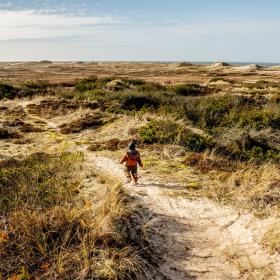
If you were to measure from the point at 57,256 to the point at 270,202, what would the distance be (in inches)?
200

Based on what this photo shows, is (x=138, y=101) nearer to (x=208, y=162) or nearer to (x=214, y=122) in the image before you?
(x=214, y=122)

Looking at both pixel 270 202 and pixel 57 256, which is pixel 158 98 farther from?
pixel 57 256

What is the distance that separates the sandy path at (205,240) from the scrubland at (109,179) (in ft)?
0.65

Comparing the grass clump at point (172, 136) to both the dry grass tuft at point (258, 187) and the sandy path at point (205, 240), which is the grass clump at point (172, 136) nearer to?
the dry grass tuft at point (258, 187)

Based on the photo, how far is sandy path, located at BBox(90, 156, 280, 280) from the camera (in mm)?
6449

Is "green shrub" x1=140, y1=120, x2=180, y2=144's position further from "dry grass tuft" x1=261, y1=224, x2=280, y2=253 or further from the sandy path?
"dry grass tuft" x1=261, y1=224, x2=280, y2=253

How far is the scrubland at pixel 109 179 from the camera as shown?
6.07 metres

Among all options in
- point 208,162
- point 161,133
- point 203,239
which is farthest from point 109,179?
point 161,133

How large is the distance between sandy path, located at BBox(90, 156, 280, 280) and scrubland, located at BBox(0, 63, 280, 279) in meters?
0.20

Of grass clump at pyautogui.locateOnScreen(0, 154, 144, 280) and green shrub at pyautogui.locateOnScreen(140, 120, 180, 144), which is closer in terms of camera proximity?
grass clump at pyautogui.locateOnScreen(0, 154, 144, 280)

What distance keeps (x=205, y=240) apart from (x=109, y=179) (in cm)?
353

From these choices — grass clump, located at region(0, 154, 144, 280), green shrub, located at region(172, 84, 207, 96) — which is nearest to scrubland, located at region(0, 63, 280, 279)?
grass clump, located at region(0, 154, 144, 280)

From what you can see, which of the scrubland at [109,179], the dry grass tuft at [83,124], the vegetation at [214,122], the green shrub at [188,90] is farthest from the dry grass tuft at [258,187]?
the green shrub at [188,90]

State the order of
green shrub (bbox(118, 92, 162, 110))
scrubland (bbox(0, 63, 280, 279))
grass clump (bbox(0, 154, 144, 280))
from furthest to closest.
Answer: green shrub (bbox(118, 92, 162, 110))
scrubland (bbox(0, 63, 280, 279))
grass clump (bbox(0, 154, 144, 280))
